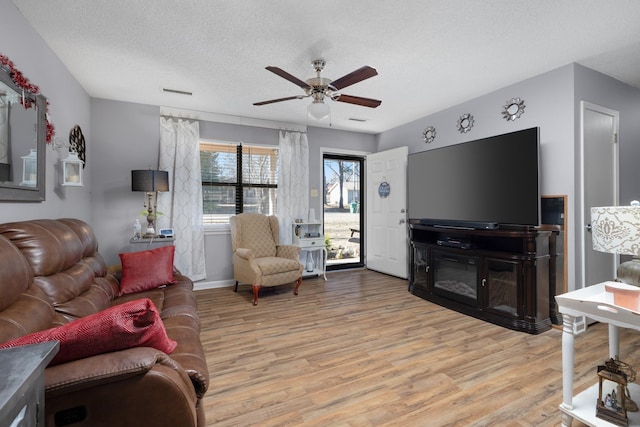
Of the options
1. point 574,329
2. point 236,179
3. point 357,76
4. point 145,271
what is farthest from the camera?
point 236,179

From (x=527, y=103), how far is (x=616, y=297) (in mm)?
2410

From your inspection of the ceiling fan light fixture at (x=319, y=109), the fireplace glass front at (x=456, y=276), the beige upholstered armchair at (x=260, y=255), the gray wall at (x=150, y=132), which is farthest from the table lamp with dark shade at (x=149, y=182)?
the fireplace glass front at (x=456, y=276)

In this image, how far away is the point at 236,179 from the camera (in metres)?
4.42

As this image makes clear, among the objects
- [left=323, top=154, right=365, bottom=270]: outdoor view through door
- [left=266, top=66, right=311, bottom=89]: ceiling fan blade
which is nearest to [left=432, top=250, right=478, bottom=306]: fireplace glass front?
[left=323, top=154, right=365, bottom=270]: outdoor view through door

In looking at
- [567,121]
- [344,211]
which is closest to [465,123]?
[567,121]

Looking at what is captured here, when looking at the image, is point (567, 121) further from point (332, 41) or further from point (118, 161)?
point (118, 161)

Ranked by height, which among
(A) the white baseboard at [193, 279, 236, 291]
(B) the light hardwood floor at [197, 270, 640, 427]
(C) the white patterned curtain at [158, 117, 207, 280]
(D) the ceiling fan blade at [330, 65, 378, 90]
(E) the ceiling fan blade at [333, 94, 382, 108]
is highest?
(D) the ceiling fan blade at [330, 65, 378, 90]

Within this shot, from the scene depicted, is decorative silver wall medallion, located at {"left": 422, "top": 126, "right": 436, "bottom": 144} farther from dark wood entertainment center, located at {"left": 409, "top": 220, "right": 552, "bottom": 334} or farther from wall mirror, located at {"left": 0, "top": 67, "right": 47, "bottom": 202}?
wall mirror, located at {"left": 0, "top": 67, "right": 47, "bottom": 202}

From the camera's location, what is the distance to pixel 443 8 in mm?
2002

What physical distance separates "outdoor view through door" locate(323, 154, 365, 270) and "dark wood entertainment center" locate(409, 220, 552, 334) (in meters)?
1.84

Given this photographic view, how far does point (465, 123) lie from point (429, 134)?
0.60 m

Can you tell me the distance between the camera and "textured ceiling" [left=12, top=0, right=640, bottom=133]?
6.59 feet

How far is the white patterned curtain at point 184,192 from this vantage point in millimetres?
3898

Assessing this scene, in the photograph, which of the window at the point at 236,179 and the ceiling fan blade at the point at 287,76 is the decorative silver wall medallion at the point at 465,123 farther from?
the window at the point at 236,179
